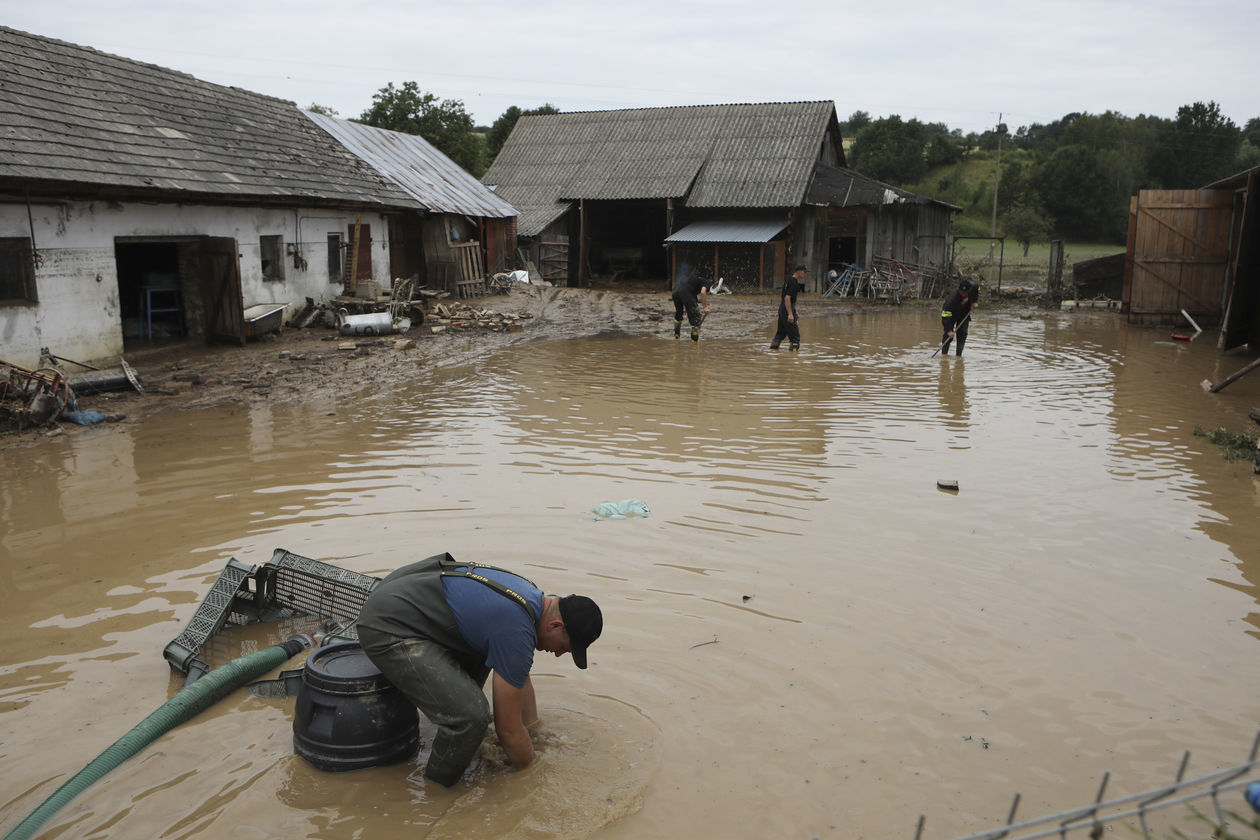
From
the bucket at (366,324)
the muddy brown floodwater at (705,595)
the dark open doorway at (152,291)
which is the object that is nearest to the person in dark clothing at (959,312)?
the muddy brown floodwater at (705,595)

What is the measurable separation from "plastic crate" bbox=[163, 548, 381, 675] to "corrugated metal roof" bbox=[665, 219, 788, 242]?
25695 millimetres

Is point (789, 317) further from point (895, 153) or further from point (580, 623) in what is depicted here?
point (895, 153)

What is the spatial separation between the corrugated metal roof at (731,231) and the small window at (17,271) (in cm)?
2057

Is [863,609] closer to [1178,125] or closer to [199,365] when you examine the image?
[199,365]

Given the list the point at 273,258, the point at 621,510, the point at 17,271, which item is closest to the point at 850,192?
the point at 273,258

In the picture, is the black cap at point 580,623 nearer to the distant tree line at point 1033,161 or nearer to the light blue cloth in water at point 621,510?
the light blue cloth in water at point 621,510

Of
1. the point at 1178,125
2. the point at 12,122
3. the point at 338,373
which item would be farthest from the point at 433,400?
the point at 1178,125

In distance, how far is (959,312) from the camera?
16266 mm

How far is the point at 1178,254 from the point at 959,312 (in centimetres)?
876

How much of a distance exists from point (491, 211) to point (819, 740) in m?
25.6

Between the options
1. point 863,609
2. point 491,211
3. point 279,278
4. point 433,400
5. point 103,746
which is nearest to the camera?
point 103,746

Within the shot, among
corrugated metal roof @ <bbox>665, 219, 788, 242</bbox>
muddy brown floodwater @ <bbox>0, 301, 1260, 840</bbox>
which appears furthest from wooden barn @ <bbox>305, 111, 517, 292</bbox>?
muddy brown floodwater @ <bbox>0, 301, 1260, 840</bbox>

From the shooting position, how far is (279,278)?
18719 millimetres

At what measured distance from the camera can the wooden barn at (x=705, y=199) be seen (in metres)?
30.2
